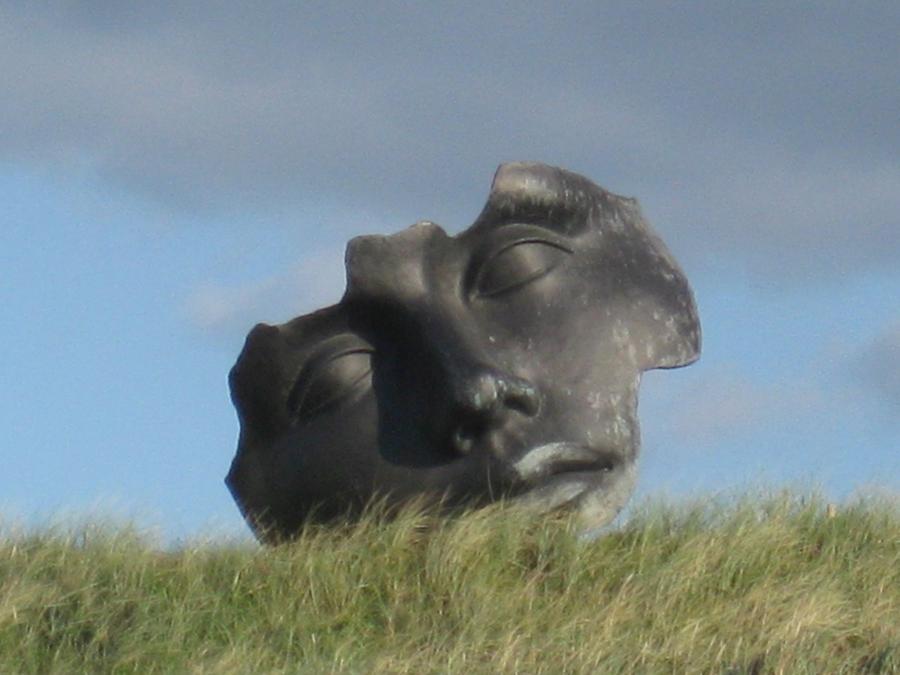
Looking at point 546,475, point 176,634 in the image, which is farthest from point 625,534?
point 176,634

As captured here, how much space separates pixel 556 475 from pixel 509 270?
3.09 feet

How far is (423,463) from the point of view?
950 centimetres

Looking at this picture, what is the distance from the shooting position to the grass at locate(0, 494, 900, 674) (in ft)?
27.4

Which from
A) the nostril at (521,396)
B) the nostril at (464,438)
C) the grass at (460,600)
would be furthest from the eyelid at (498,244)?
the grass at (460,600)

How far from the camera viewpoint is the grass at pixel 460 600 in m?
8.34

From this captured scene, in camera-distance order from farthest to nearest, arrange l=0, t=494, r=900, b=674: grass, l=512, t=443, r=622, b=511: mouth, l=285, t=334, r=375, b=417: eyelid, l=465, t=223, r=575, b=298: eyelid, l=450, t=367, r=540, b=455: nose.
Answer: l=465, t=223, r=575, b=298: eyelid → l=285, t=334, r=375, b=417: eyelid → l=512, t=443, r=622, b=511: mouth → l=450, t=367, r=540, b=455: nose → l=0, t=494, r=900, b=674: grass

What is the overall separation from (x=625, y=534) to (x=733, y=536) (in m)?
0.47

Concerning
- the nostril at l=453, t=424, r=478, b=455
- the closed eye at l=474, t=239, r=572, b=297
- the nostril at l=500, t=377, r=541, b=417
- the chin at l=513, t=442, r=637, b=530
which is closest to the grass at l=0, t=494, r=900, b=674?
the chin at l=513, t=442, r=637, b=530

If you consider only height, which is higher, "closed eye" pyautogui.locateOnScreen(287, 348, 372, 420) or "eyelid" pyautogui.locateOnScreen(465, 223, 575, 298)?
"eyelid" pyautogui.locateOnScreen(465, 223, 575, 298)

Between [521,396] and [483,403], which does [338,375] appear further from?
[521,396]

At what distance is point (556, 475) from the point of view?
9.52 meters

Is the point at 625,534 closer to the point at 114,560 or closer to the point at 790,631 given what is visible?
the point at 790,631

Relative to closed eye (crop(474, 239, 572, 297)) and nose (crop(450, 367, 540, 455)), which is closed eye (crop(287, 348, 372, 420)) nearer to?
nose (crop(450, 367, 540, 455))

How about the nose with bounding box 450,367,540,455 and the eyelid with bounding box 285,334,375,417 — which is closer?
the nose with bounding box 450,367,540,455
